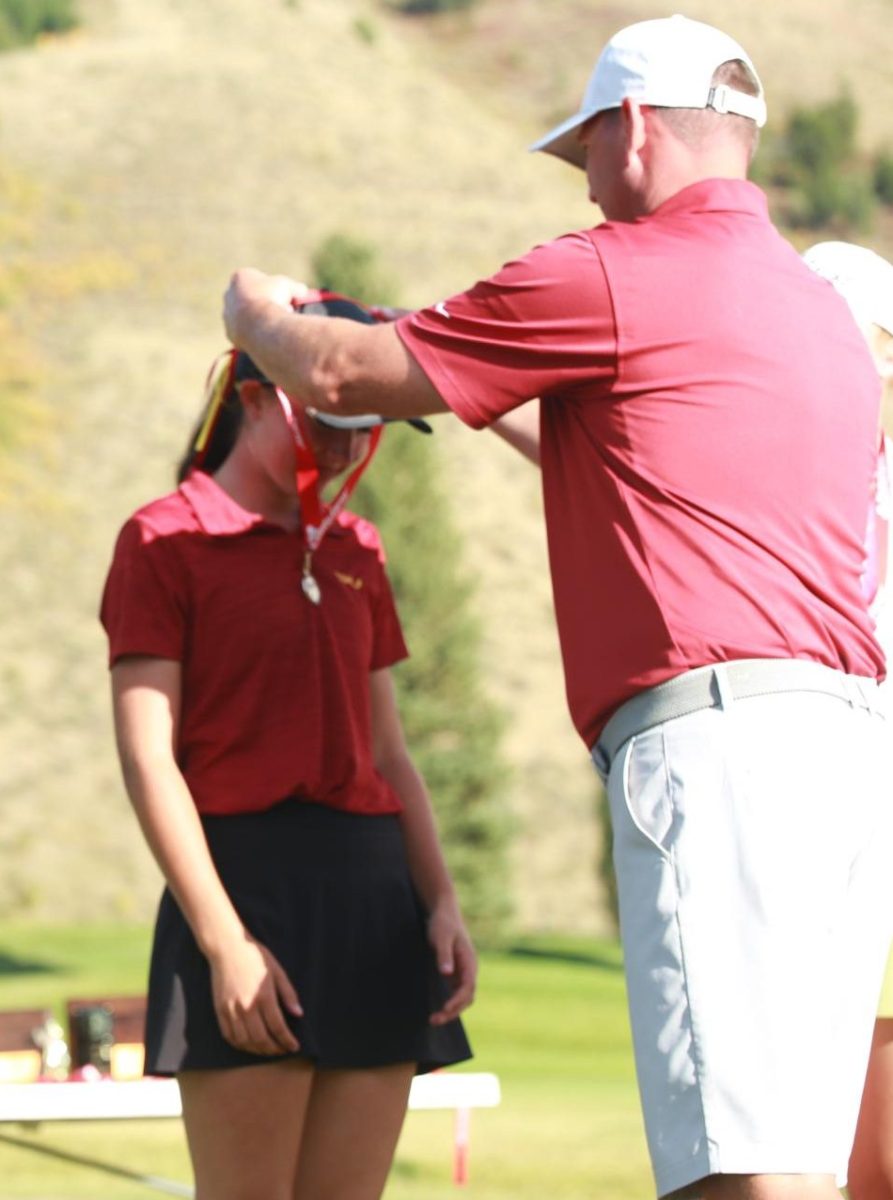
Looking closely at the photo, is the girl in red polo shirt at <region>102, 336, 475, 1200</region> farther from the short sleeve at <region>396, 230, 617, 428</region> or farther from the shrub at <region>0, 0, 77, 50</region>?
the shrub at <region>0, 0, 77, 50</region>

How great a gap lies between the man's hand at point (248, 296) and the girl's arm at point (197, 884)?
1.90 feet

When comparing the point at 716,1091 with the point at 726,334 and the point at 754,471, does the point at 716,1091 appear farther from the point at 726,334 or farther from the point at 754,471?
the point at 726,334

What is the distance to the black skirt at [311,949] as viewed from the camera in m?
3.07

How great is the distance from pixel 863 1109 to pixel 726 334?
1585 millimetres

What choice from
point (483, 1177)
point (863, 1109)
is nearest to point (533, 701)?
point (483, 1177)

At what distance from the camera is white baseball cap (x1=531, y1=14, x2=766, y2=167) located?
2.65 metres

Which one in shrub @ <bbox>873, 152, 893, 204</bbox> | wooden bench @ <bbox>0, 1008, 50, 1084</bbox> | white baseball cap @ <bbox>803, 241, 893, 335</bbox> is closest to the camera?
white baseball cap @ <bbox>803, 241, 893, 335</bbox>

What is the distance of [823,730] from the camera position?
2479mm

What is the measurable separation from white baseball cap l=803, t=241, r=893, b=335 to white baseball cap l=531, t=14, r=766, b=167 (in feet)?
2.33

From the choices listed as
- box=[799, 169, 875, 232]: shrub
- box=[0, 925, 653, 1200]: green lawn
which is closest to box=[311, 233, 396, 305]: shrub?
box=[0, 925, 653, 1200]: green lawn

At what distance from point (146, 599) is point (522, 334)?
0.86 m

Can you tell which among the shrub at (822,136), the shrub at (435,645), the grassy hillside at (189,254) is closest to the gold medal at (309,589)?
the shrub at (435,645)

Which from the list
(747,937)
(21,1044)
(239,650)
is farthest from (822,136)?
(747,937)

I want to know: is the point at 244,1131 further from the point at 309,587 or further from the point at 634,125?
the point at 634,125
